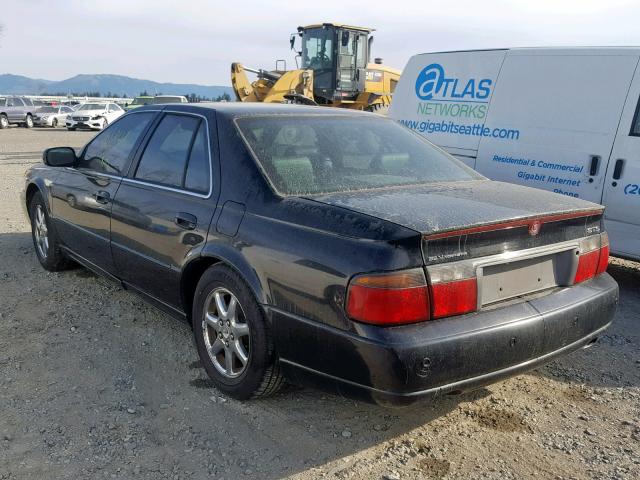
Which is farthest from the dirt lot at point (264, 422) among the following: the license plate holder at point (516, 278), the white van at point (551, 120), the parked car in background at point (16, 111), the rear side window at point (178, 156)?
the parked car in background at point (16, 111)

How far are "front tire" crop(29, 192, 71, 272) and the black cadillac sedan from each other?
130 centimetres

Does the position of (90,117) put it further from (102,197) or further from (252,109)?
(252,109)

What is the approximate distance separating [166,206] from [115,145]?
3.77 ft

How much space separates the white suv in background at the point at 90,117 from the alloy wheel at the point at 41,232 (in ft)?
78.2

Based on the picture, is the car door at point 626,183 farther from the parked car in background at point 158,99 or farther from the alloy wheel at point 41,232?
the parked car in background at point 158,99

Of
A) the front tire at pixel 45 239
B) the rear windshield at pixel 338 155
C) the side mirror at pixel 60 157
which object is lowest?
the front tire at pixel 45 239

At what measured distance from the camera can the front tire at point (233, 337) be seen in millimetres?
2816

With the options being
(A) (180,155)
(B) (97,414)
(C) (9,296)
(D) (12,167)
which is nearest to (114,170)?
(A) (180,155)

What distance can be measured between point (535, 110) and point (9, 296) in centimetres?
487

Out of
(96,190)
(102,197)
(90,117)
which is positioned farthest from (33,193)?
(90,117)

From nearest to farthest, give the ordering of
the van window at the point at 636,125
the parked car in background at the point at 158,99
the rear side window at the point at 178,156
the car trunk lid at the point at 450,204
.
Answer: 1. the car trunk lid at the point at 450,204
2. the rear side window at the point at 178,156
3. the van window at the point at 636,125
4. the parked car in background at the point at 158,99

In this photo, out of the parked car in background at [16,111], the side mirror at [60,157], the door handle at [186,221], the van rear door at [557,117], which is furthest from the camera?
the parked car in background at [16,111]

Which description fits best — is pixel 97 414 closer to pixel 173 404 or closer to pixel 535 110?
pixel 173 404

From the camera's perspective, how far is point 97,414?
2965 millimetres
